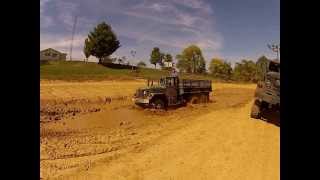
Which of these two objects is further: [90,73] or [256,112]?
[90,73]

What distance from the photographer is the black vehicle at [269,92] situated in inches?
582

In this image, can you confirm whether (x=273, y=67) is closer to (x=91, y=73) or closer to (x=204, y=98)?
(x=204, y=98)

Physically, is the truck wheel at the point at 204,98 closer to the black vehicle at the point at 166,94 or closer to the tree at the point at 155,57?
the black vehicle at the point at 166,94

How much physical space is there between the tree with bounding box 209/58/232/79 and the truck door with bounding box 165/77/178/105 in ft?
73.4

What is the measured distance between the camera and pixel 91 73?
124 feet

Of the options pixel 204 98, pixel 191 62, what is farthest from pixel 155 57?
pixel 204 98

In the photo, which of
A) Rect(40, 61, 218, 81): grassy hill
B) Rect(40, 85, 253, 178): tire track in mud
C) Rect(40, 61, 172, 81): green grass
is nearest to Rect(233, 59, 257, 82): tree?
Rect(40, 61, 218, 81): grassy hill

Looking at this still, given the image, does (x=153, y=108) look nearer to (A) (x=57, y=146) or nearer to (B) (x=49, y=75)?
(A) (x=57, y=146)

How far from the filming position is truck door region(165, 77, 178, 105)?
1983 centimetres

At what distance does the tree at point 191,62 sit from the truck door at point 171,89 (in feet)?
46.3

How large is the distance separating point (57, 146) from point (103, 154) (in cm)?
206

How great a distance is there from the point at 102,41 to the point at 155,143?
26581 mm

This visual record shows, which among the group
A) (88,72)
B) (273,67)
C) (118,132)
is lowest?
(118,132)
